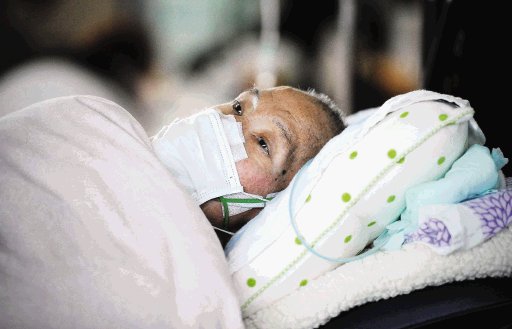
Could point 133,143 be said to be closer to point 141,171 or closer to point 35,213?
point 141,171

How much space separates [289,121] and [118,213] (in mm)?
544

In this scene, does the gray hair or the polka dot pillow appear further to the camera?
the gray hair

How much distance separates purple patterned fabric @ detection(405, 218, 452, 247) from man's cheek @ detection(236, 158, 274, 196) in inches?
17.8

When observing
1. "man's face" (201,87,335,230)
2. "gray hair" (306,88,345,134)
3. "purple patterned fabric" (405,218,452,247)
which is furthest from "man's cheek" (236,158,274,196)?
"purple patterned fabric" (405,218,452,247)

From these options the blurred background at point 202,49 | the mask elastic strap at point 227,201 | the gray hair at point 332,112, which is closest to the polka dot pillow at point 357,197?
the mask elastic strap at point 227,201

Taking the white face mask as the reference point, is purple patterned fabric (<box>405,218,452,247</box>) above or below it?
below

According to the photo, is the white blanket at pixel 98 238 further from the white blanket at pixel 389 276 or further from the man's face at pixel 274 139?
the man's face at pixel 274 139

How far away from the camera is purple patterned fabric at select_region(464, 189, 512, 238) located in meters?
0.79

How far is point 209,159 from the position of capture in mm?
1126

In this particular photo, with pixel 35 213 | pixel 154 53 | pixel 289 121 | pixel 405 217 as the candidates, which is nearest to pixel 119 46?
pixel 154 53

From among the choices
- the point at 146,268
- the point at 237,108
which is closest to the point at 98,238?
the point at 146,268

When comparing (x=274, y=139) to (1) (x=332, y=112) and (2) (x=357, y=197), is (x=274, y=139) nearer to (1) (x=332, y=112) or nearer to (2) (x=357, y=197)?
(1) (x=332, y=112)

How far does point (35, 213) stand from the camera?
819 mm

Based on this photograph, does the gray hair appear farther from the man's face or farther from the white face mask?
the white face mask
